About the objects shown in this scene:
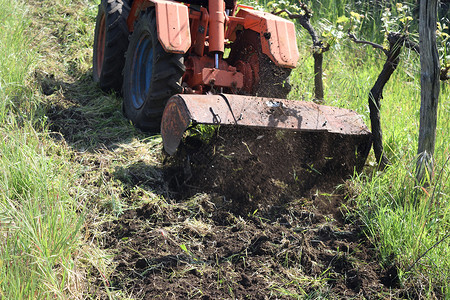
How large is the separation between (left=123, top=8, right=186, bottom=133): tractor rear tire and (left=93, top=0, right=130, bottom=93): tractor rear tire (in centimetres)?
44

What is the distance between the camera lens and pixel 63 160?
387 cm

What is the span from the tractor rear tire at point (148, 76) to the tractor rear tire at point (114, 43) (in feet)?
1.44

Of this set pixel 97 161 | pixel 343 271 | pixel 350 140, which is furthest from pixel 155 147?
pixel 343 271

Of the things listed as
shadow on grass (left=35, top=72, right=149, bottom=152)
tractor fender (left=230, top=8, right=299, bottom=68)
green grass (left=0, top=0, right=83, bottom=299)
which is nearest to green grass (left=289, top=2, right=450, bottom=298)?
tractor fender (left=230, top=8, right=299, bottom=68)

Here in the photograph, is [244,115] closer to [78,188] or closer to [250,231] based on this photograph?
[250,231]

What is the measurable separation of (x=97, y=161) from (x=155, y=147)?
477 mm

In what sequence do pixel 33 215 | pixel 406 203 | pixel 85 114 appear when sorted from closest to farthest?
pixel 33 215, pixel 406 203, pixel 85 114

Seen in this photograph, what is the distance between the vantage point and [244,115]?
3.38 meters

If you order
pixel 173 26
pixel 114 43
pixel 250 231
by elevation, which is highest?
pixel 173 26

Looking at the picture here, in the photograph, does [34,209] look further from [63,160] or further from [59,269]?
[63,160]

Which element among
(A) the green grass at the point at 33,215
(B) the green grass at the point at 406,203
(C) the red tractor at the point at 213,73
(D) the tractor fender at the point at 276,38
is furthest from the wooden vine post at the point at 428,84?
(A) the green grass at the point at 33,215

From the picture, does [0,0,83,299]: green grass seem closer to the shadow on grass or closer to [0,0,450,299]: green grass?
[0,0,450,299]: green grass

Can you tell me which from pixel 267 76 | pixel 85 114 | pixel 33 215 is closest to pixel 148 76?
pixel 85 114

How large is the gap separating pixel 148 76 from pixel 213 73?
766 mm
